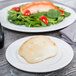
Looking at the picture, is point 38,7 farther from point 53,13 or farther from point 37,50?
point 37,50

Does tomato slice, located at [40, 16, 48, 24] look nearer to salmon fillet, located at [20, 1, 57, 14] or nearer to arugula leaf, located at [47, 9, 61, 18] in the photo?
arugula leaf, located at [47, 9, 61, 18]

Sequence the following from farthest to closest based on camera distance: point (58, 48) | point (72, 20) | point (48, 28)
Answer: point (72, 20) < point (48, 28) < point (58, 48)

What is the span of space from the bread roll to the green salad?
35 cm

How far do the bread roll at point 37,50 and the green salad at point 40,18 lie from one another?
0.35m

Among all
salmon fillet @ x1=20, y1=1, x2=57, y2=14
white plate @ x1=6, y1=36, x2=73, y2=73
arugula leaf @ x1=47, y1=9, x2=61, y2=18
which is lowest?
salmon fillet @ x1=20, y1=1, x2=57, y2=14

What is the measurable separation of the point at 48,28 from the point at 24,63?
1.38 feet

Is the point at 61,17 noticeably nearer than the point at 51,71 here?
No

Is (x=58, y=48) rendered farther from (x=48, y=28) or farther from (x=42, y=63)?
Answer: (x=48, y=28)

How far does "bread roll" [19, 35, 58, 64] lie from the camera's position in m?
0.85

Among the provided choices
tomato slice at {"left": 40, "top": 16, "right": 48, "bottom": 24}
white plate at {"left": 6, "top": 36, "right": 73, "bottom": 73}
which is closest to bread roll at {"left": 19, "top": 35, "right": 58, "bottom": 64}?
white plate at {"left": 6, "top": 36, "right": 73, "bottom": 73}

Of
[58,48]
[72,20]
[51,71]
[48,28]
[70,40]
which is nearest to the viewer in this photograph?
[51,71]

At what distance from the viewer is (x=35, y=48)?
34.2 inches

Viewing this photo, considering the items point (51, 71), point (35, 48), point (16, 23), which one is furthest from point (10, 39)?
point (51, 71)

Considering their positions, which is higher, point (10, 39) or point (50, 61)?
point (50, 61)
